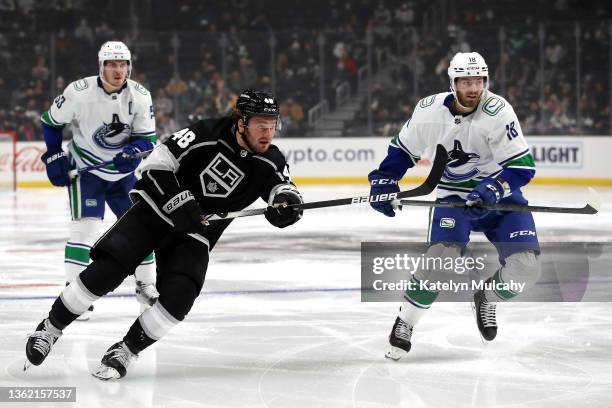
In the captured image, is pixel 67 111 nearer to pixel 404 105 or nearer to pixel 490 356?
pixel 490 356

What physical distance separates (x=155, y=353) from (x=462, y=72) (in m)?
1.54

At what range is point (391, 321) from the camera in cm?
453

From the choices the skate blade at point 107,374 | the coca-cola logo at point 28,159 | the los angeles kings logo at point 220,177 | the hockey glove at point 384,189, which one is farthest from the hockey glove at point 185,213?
the coca-cola logo at point 28,159

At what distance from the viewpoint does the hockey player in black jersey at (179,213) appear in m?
3.38

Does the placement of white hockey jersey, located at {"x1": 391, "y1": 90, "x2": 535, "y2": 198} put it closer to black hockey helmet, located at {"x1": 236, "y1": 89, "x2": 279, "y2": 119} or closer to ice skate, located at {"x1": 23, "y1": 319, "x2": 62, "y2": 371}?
black hockey helmet, located at {"x1": 236, "y1": 89, "x2": 279, "y2": 119}

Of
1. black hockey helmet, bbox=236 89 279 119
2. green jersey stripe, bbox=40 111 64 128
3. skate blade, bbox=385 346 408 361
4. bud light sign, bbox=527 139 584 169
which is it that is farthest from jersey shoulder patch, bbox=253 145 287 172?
bud light sign, bbox=527 139 584 169

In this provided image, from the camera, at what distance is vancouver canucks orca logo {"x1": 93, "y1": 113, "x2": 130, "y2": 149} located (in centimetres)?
491

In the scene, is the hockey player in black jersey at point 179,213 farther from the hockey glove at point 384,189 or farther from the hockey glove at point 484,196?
the hockey glove at point 484,196

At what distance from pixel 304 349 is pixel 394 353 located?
39 centimetres

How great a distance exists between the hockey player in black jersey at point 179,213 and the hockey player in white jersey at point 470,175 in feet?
1.97

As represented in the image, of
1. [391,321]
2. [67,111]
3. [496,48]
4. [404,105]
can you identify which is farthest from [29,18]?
[391,321]

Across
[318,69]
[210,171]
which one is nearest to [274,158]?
[210,171]

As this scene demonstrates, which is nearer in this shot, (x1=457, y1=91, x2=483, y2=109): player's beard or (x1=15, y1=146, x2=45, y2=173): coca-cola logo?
(x1=457, y1=91, x2=483, y2=109): player's beard

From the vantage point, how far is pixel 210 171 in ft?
11.4
